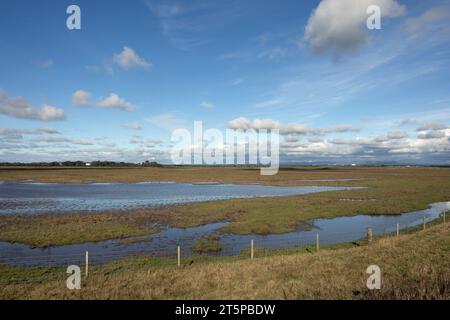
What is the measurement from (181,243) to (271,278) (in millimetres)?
14056

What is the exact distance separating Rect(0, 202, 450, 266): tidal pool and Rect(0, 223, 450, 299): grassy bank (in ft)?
9.14

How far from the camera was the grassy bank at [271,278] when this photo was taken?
527 inches

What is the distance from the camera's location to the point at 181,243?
95.7ft

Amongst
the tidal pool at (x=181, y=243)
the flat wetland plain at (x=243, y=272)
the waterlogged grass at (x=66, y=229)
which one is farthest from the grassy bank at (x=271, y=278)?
the waterlogged grass at (x=66, y=229)

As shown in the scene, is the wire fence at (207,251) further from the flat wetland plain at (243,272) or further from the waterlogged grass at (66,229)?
the waterlogged grass at (66,229)

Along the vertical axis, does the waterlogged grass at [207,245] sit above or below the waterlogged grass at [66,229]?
below

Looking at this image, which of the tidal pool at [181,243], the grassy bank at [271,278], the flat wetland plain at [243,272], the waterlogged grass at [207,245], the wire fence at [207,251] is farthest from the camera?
the waterlogged grass at [207,245]

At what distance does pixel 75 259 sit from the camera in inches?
930

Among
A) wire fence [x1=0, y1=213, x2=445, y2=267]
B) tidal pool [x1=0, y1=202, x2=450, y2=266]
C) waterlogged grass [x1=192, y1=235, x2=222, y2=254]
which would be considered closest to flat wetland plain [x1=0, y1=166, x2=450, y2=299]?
wire fence [x1=0, y1=213, x2=445, y2=267]

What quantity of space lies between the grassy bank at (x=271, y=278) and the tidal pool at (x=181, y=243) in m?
2.79
